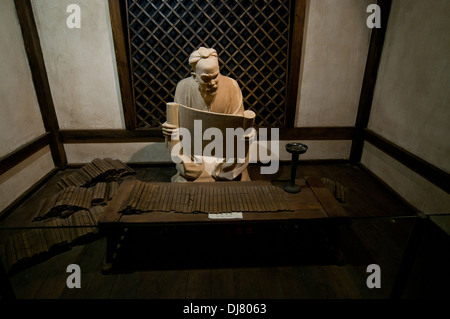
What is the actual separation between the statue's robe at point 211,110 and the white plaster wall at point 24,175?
193 cm

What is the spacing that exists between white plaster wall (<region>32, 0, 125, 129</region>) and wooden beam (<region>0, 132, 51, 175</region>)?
12.7 inches

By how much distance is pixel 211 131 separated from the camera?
2.42m

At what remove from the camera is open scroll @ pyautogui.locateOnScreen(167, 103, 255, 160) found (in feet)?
7.72

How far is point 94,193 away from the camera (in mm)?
2990

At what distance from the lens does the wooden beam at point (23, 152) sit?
2.88 metres

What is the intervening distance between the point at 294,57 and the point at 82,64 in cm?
264

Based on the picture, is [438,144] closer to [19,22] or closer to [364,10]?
[364,10]

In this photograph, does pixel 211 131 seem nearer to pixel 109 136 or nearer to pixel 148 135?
pixel 148 135

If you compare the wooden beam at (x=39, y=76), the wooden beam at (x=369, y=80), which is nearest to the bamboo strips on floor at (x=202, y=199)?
the wooden beam at (x=39, y=76)

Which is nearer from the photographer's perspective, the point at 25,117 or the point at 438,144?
the point at 438,144

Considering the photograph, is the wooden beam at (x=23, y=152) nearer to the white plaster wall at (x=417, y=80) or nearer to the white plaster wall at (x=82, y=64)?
the white plaster wall at (x=82, y=64)

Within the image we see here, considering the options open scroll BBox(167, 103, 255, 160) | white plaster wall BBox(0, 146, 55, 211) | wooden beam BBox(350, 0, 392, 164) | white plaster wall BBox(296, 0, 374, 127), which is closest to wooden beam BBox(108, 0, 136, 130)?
white plaster wall BBox(0, 146, 55, 211)
